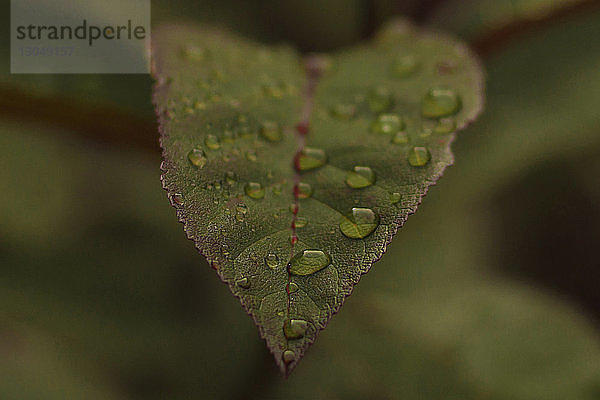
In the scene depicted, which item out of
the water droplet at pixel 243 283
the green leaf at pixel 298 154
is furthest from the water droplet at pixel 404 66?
the water droplet at pixel 243 283

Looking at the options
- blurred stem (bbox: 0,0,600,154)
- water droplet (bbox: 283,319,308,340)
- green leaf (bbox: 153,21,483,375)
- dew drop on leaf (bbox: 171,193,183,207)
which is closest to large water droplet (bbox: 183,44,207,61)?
green leaf (bbox: 153,21,483,375)

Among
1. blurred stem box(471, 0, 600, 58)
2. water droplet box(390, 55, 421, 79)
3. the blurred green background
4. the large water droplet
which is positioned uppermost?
blurred stem box(471, 0, 600, 58)

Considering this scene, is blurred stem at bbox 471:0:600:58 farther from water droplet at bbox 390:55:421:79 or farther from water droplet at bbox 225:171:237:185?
water droplet at bbox 225:171:237:185

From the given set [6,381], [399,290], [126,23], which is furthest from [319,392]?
[126,23]

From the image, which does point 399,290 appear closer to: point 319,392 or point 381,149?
point 319,392

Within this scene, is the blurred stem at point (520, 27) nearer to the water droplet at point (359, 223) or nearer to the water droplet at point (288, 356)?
the water droplet at point (359, 223)
